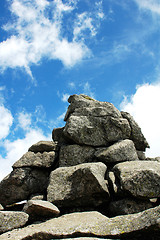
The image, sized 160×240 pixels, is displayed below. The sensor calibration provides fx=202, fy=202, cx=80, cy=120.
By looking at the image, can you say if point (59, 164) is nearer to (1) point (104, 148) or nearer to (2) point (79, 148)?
(2) point (79, 148)

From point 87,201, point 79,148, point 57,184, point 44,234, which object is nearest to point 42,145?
point 79,148

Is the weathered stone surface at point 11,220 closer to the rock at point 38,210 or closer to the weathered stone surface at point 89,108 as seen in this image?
the rock at point 38,210

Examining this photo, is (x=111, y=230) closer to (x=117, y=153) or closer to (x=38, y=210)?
(x=38, y=210)

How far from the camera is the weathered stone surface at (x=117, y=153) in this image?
17.1 m

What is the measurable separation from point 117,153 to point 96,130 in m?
3.19

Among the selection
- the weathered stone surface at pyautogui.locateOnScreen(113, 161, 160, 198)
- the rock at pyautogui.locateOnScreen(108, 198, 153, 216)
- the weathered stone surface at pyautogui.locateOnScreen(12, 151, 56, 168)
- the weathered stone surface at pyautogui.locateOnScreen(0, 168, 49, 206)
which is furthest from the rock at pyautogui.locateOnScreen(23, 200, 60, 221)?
the weathered stone surface at pyautogui.locateOnScreen(12, 151, 56, 168)

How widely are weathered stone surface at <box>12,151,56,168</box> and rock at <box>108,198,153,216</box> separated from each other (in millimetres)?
7143

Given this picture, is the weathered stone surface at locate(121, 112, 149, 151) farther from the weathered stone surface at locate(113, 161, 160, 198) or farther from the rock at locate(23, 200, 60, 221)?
the rock at locate(23, 200, 60, 221)

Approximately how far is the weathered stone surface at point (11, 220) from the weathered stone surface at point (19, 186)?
5.56 meters

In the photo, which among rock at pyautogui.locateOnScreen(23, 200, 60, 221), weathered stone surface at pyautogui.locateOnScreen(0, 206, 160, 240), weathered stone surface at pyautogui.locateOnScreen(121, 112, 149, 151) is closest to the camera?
weathered stone surface at pyautogui.locateOnScreen(0, 206, 160, 240)

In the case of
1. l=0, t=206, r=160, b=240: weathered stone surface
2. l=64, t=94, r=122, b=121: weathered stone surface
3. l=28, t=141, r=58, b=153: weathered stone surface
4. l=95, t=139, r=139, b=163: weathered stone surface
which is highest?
l=64, t=94, r=122, b=121: weathered stone surface

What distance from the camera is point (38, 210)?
496 inches

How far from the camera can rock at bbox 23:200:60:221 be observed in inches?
489

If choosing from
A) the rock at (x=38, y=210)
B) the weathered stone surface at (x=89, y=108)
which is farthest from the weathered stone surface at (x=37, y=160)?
the rock at (x=38, y=210)
